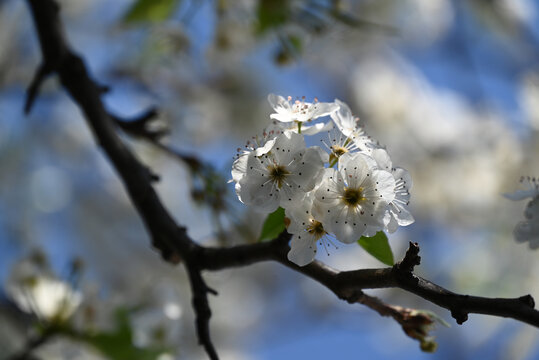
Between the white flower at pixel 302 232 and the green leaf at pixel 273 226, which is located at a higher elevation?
the white flower at pixel 302 232

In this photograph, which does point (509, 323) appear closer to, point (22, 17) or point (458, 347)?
point (458, 347)

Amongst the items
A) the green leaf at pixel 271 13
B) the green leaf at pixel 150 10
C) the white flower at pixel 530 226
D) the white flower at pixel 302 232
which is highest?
the white flower at pixel 302 232

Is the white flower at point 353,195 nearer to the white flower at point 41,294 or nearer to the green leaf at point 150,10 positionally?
the white flower at point 41,294

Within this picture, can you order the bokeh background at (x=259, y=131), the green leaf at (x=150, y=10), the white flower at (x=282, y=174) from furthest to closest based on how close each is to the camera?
the bokeh background at (x=259, y=131), the green leaf at (x=150, y=10), the white flower at (x=282, y=174)

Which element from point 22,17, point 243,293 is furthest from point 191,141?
point 243,293

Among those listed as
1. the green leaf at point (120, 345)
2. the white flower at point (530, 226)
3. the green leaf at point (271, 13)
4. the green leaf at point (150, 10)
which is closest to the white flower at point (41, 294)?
the green leaf at point (120, 345)

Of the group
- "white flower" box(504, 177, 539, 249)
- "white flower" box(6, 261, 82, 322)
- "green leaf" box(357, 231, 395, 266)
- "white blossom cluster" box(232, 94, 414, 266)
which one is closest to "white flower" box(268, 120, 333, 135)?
"white blossom cluster" box(232, 94, 414, 266)
